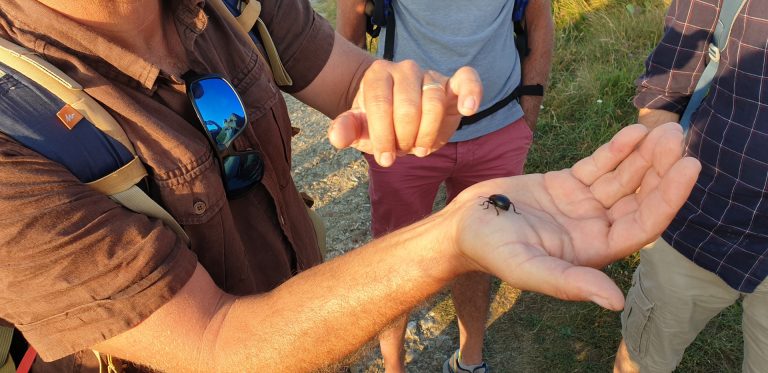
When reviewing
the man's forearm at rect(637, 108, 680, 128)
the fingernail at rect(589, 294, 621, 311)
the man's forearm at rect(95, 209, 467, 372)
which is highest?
the fingernail at rect(589, 294, 621, 311)

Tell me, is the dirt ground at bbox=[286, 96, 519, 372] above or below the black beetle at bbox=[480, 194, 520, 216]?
below

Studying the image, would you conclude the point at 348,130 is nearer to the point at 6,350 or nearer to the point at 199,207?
the point at 199,207

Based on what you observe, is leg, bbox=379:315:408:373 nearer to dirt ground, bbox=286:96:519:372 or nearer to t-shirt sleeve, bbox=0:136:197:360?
dirt ground, bbox=286:96:519:372

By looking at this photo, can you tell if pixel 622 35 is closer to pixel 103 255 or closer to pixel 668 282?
pixel 668 282

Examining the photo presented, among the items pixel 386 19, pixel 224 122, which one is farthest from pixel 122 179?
pixel 386 19

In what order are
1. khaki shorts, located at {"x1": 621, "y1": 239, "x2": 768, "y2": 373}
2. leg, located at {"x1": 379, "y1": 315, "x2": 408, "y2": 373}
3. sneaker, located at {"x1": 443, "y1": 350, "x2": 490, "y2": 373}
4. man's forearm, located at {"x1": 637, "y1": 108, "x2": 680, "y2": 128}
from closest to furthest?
khaki shorts, located at {"x1": 621, "y1": 239, "x2": 768, "y2": 373}, man's forearm, located at {"x1": 637, "y1": 108, "x2": 680, "y2": 128}, leg, located at {"x1": 379, "y1": 315, "x2": 408, "y2": 373}, sneaker, located at {"x1": 443, "y1": 350, "x2": 490, "y2": 373}

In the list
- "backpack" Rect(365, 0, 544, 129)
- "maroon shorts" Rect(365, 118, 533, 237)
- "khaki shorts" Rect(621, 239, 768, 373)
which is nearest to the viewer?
"khaki shorts" Rect(621, 239, 768, 373)

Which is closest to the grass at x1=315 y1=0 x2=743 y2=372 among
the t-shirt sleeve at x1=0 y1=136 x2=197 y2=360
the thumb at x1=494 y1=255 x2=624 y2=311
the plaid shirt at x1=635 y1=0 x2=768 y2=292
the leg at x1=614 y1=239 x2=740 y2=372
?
the leg at x1=614 y1=239 x2=740 y2=372

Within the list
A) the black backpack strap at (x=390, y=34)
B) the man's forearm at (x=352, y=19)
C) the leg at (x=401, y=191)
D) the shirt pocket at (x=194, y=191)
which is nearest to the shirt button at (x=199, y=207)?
the shirt pocket at (x=194, y=191)
